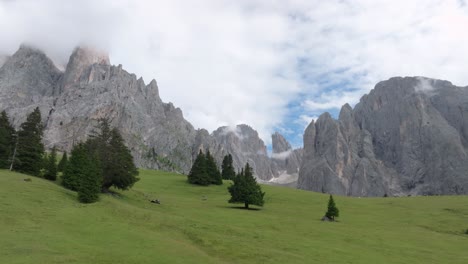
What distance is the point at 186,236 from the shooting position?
34875 mm

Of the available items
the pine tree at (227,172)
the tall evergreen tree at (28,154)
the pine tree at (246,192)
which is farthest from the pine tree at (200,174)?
the tall evergreen tree at (28,154)

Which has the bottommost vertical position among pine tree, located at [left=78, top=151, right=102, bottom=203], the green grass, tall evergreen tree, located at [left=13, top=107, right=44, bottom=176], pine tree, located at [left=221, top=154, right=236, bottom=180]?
the green grass

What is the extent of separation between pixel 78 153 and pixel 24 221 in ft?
83.5

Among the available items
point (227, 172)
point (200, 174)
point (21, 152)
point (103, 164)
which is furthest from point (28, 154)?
point (227, 172)

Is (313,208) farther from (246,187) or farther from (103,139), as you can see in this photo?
(103,139)

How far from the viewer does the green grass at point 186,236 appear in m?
26.8

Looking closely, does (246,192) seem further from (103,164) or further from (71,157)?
(71,157)

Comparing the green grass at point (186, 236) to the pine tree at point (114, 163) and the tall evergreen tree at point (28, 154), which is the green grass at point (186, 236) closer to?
the pine tree at point (114, 163)

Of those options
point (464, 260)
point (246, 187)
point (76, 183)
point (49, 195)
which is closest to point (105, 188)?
point (76, 183)

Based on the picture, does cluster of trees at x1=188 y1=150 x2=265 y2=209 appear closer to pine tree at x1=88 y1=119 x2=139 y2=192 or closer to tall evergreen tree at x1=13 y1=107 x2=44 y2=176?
pine tree at x1=88 y1=119 x2=139 y2=192

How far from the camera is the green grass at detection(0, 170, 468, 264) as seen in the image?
26.8 meters

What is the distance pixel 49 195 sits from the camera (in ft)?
142

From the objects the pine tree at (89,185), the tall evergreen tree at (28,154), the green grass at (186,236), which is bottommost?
the green grass at (186,236)

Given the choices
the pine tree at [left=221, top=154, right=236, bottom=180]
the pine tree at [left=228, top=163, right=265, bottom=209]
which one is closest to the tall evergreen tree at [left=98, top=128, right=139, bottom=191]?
the pine tree at [left=228, top=163, right=265, bottom=209]
